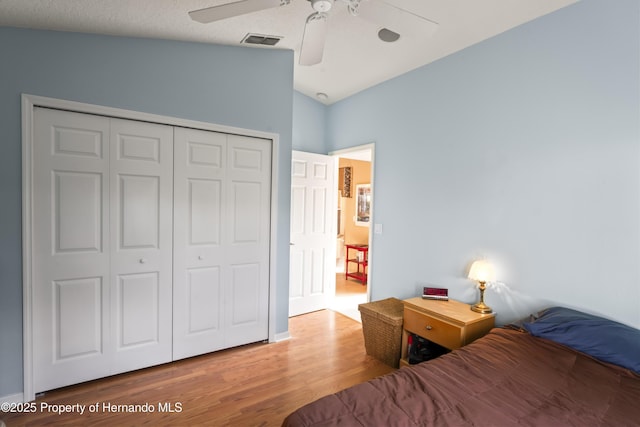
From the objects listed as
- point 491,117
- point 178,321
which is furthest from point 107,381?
point 491,117

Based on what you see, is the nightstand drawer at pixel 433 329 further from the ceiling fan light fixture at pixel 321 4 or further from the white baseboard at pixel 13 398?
the white baseboard at pixel 13 398

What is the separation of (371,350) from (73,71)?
3213 millimetres

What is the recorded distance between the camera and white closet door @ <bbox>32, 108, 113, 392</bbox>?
2.22 m

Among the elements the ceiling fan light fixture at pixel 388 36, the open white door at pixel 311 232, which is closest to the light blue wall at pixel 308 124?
the open white door at pixel 311 232

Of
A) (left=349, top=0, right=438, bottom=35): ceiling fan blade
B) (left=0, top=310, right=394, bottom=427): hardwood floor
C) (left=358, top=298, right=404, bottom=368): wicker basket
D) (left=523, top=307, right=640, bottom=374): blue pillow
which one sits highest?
(left=349, top=0, right=438, bottom=35): ceiling fan blade

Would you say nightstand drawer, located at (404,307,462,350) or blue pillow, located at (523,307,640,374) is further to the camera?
nightstand drawer, located at (404,307,462,350)

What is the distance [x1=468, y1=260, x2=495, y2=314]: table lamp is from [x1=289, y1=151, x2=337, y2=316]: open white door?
1955 millimetres

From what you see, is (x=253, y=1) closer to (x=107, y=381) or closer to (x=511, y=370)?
(x=511, y=370)

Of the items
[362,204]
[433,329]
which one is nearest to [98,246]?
[433,329]

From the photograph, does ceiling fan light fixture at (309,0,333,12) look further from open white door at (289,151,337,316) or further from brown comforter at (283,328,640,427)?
open white door at (289,151,337,316)

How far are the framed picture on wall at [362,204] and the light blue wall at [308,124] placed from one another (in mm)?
2023

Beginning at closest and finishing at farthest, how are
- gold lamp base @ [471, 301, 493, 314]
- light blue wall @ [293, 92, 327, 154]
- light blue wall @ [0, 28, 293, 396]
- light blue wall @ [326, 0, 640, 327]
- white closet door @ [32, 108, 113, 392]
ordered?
light blue wall @ [326, 0, 640, 327], light blue wall @ [0, 28, 293, 396], white closet door @ [32, 108, 113, 392], gold lamp base @ [471, 301, 493, 314], light blue wall @ [293, 92, 327, 154]

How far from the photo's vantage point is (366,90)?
382 cm

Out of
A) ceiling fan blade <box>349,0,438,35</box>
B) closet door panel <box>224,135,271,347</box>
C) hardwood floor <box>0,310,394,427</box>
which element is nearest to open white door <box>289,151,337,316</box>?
closet door panel <box>224,135,271,347</box>
